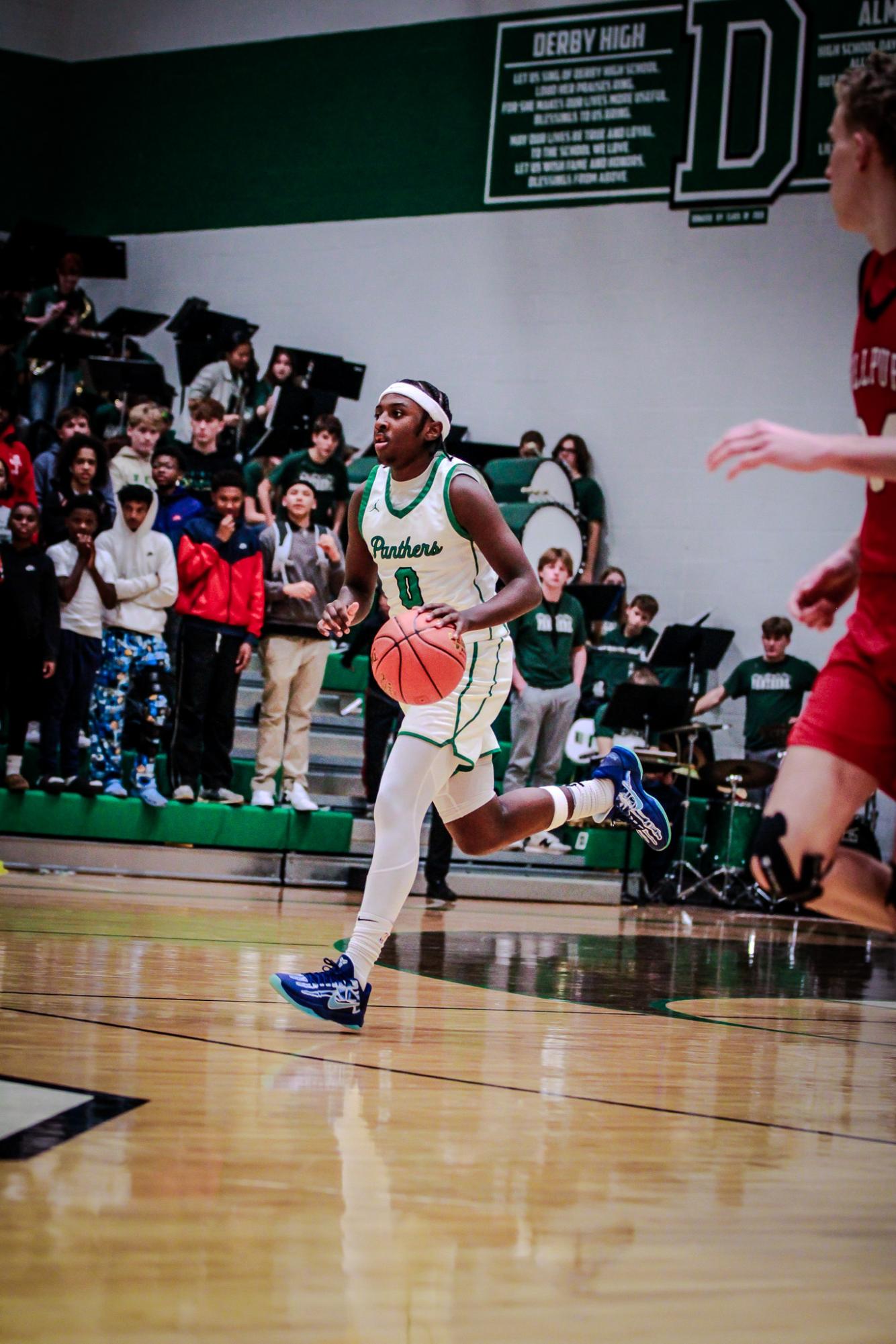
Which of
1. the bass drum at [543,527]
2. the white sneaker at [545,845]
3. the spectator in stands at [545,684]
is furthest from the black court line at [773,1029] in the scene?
the bass drum at [543,527]

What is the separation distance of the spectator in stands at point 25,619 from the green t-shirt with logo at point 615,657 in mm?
4765

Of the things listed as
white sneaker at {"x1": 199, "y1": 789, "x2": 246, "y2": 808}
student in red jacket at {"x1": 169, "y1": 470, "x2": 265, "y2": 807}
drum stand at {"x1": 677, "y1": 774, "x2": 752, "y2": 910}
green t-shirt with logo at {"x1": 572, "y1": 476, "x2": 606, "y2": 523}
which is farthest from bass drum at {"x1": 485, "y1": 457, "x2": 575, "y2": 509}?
white sneaker at {"x1": 199, "y1": 789, "x2": 246, "y2": 808}

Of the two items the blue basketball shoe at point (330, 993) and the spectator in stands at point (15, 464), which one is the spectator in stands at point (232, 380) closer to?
the spectator in stands at point (15, 464)

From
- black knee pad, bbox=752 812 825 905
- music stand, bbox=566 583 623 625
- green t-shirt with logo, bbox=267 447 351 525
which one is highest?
green t-shirt with logo, bbox=267 447 351 525

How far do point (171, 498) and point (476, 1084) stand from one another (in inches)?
256

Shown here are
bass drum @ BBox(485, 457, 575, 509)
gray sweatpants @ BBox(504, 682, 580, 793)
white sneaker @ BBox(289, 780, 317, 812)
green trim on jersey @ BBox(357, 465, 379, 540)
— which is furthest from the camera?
bass drum @ BBox(485, 457, 575, 509)

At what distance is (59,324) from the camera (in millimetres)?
12703

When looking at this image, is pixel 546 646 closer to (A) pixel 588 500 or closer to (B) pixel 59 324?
(A) pixel 588 500

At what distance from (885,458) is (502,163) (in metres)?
13.1

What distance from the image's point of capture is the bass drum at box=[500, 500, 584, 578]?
476 inches

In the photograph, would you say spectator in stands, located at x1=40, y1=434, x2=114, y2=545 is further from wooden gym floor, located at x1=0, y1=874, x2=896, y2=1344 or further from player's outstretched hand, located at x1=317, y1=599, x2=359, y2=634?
player's outstretched hand, located at x1=317, y1=599, x2=359, y2=634

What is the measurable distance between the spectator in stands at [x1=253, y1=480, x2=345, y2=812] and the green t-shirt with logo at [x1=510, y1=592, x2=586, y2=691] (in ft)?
5.22

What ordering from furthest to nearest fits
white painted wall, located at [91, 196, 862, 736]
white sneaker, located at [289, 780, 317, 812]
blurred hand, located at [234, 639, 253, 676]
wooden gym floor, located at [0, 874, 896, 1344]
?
white painted wall, located at [91, 196, 862, 736]
white sneaker, located at [289, 780, 317, 812]
blurred hand, located at [234, 639, 253, 676]
wooden gym floor, located at [0, 874, 896, 1344]

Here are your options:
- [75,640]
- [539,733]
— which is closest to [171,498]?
[75,640]
